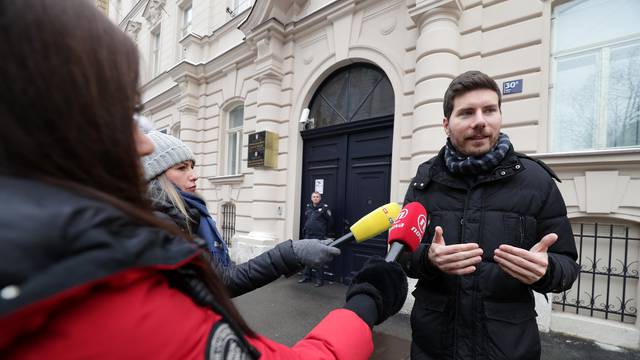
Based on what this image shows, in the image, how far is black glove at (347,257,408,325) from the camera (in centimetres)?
104

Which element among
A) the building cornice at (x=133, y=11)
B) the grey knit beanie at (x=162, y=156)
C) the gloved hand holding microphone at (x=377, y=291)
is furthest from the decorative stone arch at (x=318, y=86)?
the building cornice at (x=133, y=11)

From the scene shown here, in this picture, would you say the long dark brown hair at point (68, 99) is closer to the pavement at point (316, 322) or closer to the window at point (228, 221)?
the pavement at point (316, 322)

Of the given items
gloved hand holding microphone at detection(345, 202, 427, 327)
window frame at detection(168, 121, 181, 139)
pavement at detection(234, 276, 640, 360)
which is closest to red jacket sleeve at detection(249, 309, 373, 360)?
gloved hand holding microphone at detection(345, 202, 427, 327)

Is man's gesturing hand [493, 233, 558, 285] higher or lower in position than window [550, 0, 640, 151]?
lower

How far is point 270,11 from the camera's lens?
→ 6133 millimetres

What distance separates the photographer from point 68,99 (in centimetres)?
50

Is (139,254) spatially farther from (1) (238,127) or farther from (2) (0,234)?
(1) (238,127)

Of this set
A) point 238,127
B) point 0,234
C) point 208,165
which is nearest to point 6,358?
point 0,234

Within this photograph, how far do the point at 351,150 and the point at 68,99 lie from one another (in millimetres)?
5135

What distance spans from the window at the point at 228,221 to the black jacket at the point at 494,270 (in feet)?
21.8

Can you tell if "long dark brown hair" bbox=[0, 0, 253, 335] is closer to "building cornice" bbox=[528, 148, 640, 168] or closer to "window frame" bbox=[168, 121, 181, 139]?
"building cornice" bbox=[528, 148, 640, 168]

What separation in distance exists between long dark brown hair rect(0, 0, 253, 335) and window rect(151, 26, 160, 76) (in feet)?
41.4

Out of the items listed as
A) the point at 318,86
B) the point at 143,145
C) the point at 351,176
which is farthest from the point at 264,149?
the point at 143,145

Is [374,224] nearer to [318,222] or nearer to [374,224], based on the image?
[374,224]
